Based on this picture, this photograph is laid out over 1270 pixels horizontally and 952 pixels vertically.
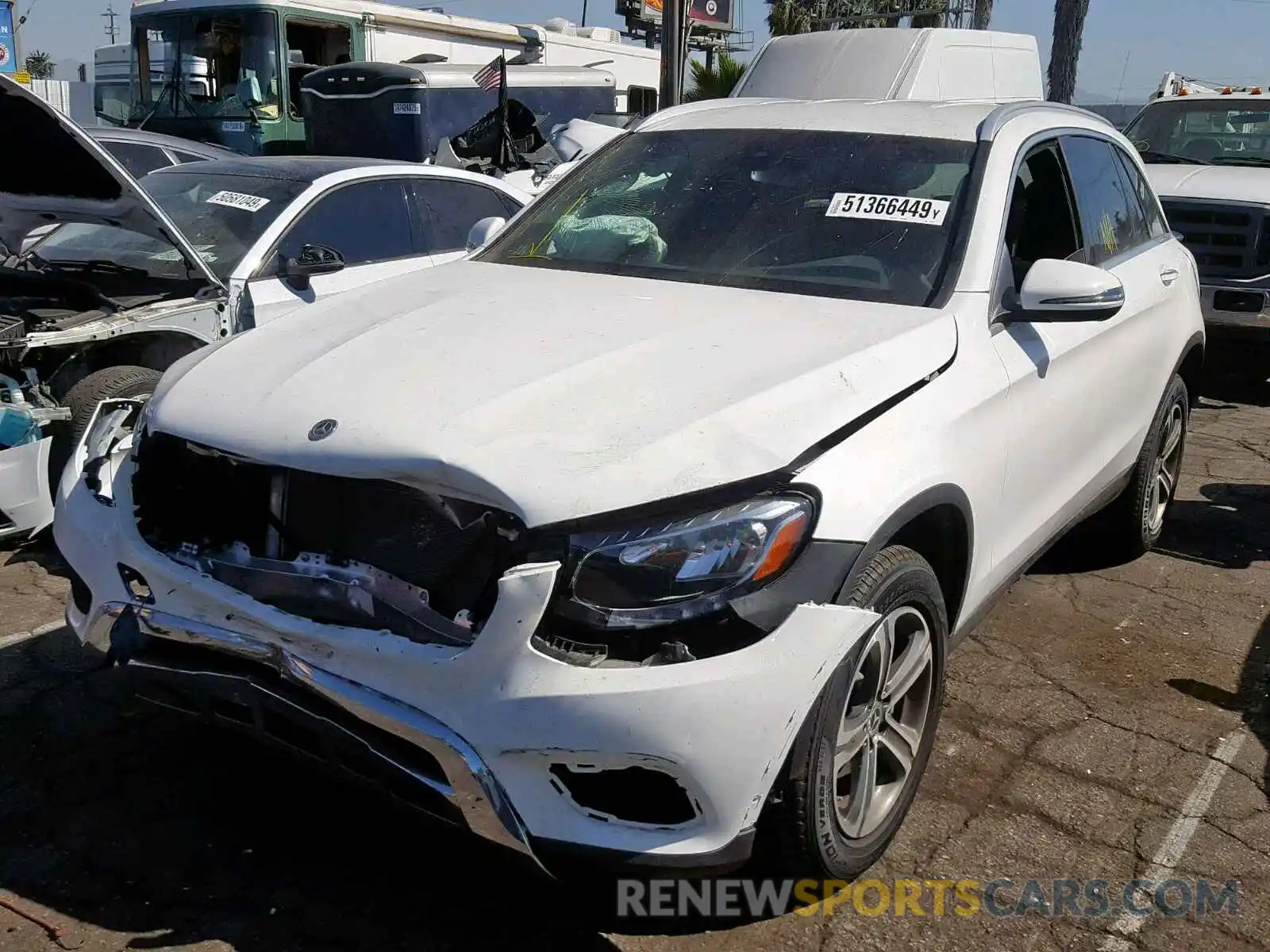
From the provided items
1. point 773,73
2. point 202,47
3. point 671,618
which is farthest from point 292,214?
point 202,47

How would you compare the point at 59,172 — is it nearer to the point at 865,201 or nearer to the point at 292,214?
the point at 292,214

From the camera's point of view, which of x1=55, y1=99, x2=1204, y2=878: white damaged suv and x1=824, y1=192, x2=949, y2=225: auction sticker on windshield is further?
x1=824, y1=192, x2=949, y2=225: auction sticker on windshield

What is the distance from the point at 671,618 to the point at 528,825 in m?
0.49

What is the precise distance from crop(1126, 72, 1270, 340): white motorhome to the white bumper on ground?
22.4 ft

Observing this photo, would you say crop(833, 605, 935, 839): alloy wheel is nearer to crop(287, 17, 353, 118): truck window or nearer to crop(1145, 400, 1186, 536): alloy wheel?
crop(1145, 400, 1186, 536): alloy wheel

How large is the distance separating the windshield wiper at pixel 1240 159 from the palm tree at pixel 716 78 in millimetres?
8271

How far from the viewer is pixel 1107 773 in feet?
11.4

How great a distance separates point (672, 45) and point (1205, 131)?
4.93 m

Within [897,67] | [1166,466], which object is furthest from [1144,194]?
[897,67]

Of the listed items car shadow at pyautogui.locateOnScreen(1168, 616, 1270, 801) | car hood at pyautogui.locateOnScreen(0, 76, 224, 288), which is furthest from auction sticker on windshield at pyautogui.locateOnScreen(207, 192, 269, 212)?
car shadow at pyautogui.locateOnScreen(1168, 616, 1270, 801)

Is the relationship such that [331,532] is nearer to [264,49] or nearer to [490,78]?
[490,78]

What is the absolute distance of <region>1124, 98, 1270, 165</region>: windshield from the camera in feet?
30.1

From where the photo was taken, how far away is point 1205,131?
370 inches

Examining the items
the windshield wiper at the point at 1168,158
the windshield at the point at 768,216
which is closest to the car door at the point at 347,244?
the windshield at the point at 768,216
